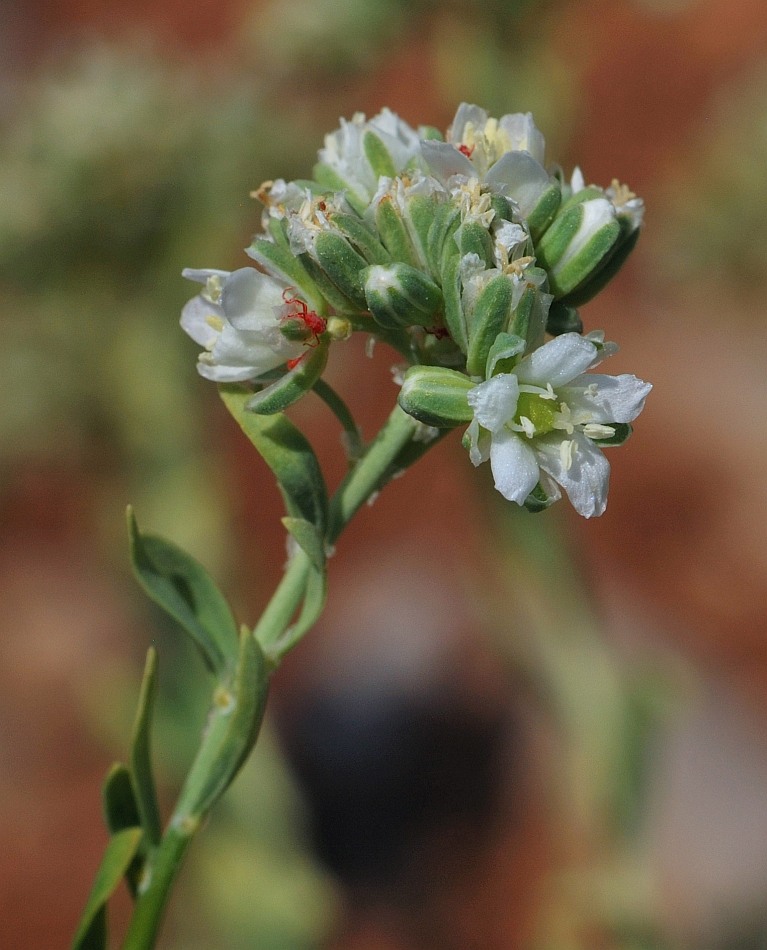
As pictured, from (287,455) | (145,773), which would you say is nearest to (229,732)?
(145,773)

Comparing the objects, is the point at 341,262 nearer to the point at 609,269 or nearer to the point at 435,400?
the point at 435,400

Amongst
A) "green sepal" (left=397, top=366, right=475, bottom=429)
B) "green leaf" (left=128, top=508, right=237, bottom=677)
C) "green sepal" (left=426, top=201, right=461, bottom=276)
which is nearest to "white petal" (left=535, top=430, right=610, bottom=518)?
"green sepal" (left=397, top=366, right=475, bottom=429)

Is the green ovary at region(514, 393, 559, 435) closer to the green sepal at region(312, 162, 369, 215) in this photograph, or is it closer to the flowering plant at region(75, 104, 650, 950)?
the flowering plant at region(75, 104, 650, 950)

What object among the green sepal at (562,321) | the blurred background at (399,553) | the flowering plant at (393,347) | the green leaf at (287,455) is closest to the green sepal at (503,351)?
the flowering plant at (393,347)

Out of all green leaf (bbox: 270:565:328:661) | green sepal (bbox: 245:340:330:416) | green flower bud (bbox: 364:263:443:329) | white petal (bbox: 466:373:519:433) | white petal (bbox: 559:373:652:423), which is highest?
green flower bud (bbox: 364:263:443:329)

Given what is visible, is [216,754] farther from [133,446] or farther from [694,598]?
[694,598]

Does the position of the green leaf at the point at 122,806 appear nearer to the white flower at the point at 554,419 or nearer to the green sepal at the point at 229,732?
the green sepal at the point at 229,732
